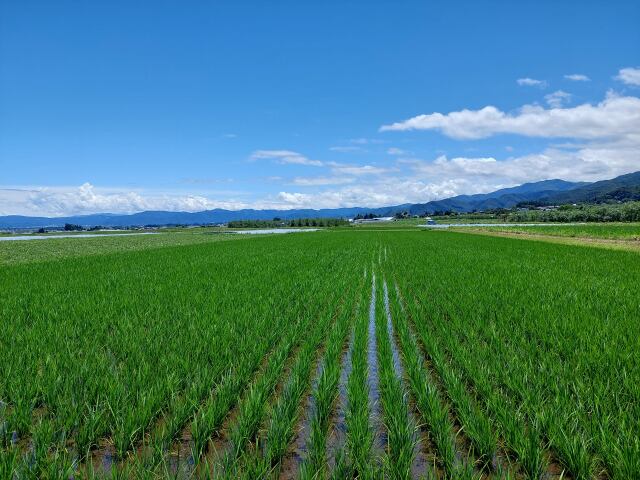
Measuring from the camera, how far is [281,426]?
314 centimetres

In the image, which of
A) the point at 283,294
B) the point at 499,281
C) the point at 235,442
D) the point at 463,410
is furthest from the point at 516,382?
the point at 499,281

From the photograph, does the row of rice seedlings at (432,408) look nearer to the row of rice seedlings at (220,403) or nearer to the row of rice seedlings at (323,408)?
the row of rice seedlings at (323,408)

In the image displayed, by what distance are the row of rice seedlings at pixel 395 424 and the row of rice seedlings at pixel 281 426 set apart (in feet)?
2.74

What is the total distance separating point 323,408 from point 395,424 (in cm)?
81

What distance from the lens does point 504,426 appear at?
318cm

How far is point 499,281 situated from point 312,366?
7829 mm

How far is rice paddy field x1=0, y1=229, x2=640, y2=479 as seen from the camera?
2.86m

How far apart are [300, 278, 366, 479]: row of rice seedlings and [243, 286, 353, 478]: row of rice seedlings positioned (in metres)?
0.18

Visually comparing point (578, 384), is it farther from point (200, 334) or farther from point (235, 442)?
point (200, 334)

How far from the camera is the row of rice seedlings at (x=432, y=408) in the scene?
289cm

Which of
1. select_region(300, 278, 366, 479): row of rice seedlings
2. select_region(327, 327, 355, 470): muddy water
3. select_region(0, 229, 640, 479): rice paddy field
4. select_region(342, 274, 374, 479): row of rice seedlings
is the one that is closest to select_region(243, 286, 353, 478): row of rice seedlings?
select_region(0, 229, 640, 479): rice paddy field

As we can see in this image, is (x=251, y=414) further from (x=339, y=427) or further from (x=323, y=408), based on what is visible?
(x=339, y=427)

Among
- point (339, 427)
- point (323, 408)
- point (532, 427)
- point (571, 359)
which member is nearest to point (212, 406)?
point (323, 408)

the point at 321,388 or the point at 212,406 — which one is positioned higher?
the point at 212,406
